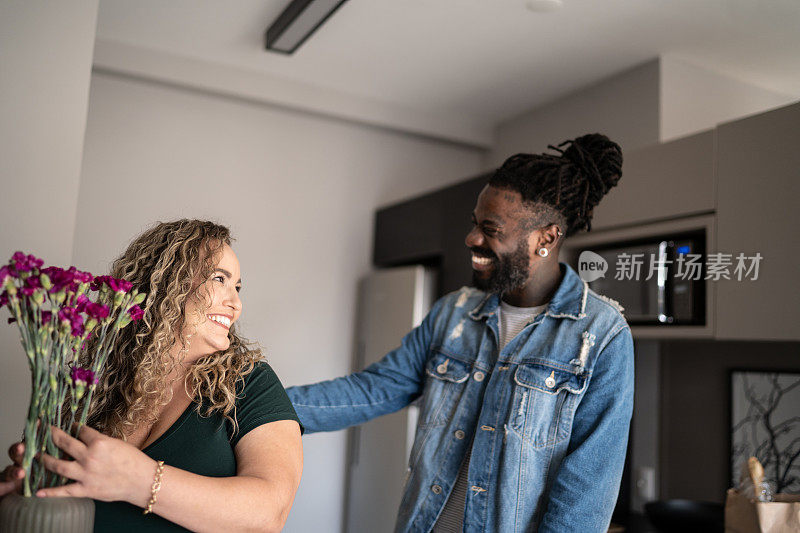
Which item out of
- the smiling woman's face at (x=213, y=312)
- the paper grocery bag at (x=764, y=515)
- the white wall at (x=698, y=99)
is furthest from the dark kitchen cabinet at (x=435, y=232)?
the smiling woman's face at (x=213, y=312)

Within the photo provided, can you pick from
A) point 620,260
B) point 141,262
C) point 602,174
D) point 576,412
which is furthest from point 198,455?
point 620,260

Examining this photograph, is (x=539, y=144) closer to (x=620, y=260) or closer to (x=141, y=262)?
(x=620, y=260)

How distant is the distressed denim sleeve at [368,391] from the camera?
1.76 meters

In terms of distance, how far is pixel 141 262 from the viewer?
130cm

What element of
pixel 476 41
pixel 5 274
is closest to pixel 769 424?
pixel 476 41

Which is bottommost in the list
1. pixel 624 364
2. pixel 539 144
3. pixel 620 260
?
pixel 624 364

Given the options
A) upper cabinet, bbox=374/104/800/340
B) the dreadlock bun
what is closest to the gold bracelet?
the dreadlock bun

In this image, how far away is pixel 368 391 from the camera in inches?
73.7

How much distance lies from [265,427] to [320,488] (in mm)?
2708

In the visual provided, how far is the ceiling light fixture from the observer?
8.70 feet

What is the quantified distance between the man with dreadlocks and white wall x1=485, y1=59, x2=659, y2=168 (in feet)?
4.66

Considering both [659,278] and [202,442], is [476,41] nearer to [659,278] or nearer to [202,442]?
[659,278]

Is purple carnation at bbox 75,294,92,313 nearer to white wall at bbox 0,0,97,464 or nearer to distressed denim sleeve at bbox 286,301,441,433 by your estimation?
distressed denim sleeve at bbox 286,301,441,433

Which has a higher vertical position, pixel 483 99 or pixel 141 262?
pixel 483 99
